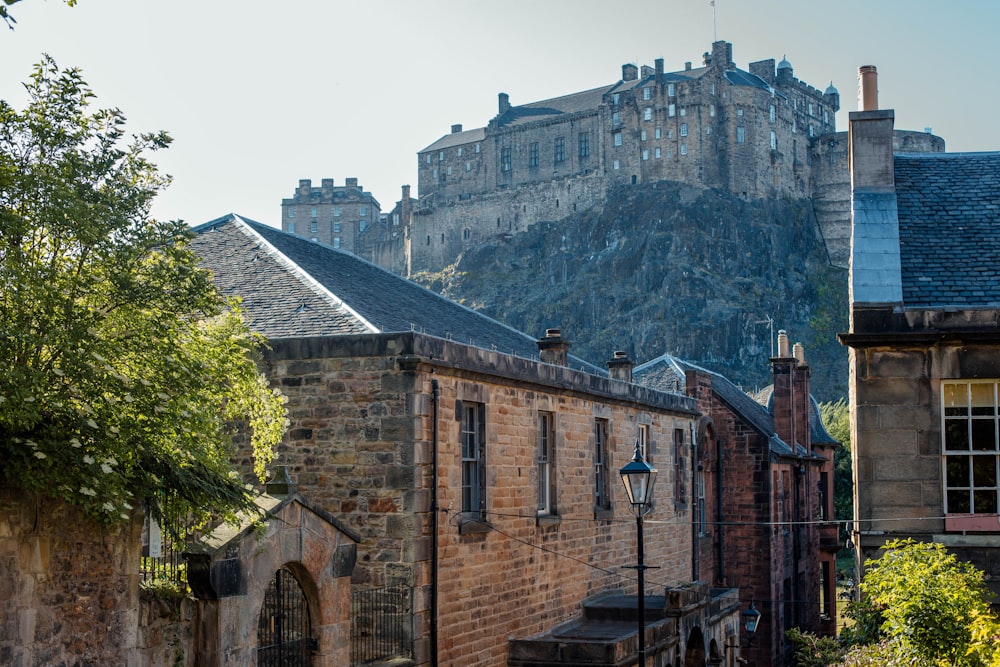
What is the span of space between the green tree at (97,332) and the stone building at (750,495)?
19110 millimetres

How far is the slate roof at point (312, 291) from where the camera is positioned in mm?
17328

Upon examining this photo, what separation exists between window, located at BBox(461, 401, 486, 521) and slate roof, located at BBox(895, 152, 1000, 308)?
6142mm

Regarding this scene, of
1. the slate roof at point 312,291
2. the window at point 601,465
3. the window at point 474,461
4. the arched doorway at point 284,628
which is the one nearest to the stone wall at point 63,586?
the arched doorway at point 284,628

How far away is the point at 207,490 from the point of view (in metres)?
10.8

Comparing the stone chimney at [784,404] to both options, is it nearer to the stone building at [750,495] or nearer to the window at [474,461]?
the stone building at [750,495]

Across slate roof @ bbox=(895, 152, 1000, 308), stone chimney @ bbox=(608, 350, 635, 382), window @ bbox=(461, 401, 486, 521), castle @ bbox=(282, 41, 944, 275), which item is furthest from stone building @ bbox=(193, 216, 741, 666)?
castle @ bbox=(282, 41, 944, 275)

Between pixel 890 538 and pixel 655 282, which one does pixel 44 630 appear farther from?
pixel 655 282

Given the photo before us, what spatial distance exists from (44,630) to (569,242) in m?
99.5

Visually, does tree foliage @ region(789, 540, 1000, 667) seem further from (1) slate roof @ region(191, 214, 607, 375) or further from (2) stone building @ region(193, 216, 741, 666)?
(1) slate roof @ region(191, 214, 607, 375)

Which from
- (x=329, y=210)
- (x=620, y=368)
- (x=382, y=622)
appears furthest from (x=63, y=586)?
(x=329, y=210)

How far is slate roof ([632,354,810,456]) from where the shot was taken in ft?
107

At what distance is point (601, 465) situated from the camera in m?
22.8

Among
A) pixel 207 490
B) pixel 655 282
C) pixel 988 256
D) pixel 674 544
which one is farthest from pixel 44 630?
pixel 655 282

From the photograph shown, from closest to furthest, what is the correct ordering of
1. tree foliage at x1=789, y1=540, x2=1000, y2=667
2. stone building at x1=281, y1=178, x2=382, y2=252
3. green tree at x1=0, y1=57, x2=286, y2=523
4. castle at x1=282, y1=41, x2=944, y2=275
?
green tree at x1=0, y1=57, x2=286, y2=523, tree foliage at x1=789, y1=540, x2=1000, y2=667, castle at x1=282, y1=41, x2=944, y2=275, stone building at x1=281, y1=178, x2=382, y2=252
